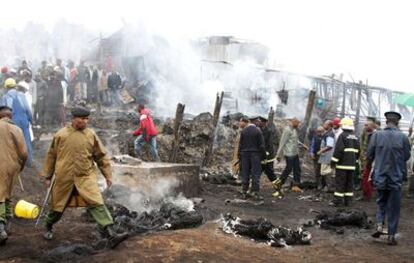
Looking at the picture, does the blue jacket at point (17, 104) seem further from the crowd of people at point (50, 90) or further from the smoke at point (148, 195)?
the smoke at point (148, 195)

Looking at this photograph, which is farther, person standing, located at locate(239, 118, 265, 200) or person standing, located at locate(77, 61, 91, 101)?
person standing, located at locate(77, 61, 91, 101)

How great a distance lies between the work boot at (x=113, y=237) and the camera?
6.36 m

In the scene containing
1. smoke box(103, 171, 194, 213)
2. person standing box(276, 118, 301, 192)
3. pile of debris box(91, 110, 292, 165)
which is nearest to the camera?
smoke box(103, 171, 194, 213)

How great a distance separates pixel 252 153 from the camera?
11.0m

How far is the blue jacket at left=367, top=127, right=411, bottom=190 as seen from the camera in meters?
7.36

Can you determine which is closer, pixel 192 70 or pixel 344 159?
pixel 344 159

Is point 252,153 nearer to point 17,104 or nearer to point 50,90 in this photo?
point 17,104

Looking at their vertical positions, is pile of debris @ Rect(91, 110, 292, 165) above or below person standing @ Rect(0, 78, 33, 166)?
below

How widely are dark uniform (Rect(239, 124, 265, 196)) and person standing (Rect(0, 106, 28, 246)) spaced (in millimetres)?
5022

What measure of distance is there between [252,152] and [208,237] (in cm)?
404

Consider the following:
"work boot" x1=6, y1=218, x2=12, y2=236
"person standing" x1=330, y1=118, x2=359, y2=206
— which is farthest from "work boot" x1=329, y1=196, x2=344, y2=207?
"work boot" x1=6, y1=218, x2=12, y2=236

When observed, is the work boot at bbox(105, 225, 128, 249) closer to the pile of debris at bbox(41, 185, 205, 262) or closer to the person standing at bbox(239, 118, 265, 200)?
the pile of debris at bbox(41, 185, 205, 262)

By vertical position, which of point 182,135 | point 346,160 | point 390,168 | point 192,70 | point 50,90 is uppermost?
point 192,70

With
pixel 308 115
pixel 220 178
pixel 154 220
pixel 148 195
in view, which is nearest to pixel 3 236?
pixel 154 220
